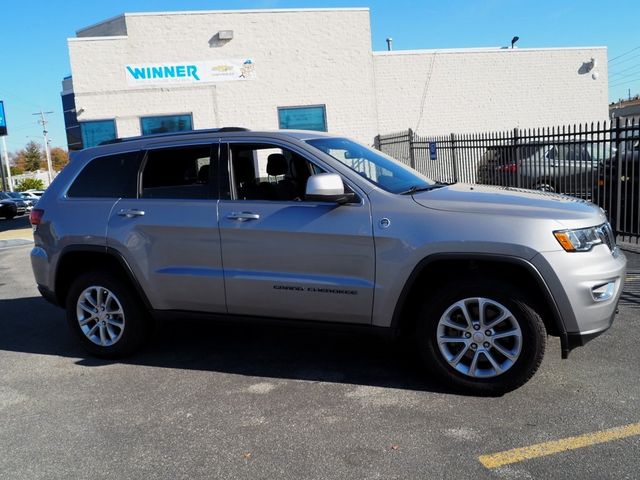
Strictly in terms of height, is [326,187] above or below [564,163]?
above

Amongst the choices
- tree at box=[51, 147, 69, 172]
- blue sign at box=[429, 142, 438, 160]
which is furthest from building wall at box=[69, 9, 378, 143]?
tree at box=[51, 147, 69, 172]

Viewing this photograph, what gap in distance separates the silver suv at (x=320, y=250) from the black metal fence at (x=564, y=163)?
3.68m

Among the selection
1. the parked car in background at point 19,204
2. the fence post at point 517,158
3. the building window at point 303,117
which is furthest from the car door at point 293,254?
the parked car in background at point 19,204

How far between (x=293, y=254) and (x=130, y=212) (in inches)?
60.4

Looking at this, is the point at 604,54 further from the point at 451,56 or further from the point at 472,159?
the point at 472,159

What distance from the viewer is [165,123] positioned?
62.1 feet

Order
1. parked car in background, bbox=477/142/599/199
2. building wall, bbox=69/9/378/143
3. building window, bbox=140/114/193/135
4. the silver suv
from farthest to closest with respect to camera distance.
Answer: building window, bbox=140/114/193/135, building wall, bbox=69/9/378/143, parked car in background, bbox=477/142/599/199, the silver suv

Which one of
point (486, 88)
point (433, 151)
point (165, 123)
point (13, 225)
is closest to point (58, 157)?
point (13, 225)

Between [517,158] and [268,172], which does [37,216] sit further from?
[517,158]

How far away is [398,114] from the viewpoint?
2044 cm

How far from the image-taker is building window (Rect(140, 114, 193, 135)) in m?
18.8

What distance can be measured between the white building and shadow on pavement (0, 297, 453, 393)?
44.7 ft

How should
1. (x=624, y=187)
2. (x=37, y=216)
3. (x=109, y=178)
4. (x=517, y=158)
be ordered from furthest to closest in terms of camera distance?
(x=517, y=158), (x=624, y=187), (x=37, y=216), (x=109, y=178)

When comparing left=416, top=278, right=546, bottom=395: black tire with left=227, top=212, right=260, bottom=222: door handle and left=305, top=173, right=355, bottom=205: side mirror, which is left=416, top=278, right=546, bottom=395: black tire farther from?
left=227, top=212, right=260, bottom=222: door handle
